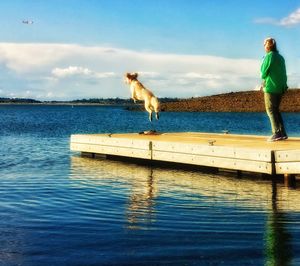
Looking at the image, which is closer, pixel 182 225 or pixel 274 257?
pixel 274 257

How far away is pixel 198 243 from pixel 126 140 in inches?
421

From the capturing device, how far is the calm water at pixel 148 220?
702cm

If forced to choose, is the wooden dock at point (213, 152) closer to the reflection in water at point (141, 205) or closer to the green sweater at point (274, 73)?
the green sweater at point (274, 73)

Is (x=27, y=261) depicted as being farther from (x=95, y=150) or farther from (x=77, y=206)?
(x=95, y=150)

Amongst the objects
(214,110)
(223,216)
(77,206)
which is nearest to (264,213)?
(223,216)

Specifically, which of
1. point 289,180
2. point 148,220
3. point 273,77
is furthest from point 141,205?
point 273,77

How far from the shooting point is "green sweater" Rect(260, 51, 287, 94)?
14484 millimetres

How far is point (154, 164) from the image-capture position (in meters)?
17.6

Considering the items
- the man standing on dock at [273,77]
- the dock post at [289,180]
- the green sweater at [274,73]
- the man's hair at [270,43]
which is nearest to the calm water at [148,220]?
the dock post at [289,180]

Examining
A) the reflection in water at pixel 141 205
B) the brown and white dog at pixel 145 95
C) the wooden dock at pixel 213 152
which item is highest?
the brown and white dog at pixel 145 95

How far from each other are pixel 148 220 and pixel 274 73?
709cm

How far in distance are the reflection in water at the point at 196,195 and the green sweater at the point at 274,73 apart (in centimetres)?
265

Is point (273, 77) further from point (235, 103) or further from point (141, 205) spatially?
point (235, 103)

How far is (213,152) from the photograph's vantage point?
14516mm
